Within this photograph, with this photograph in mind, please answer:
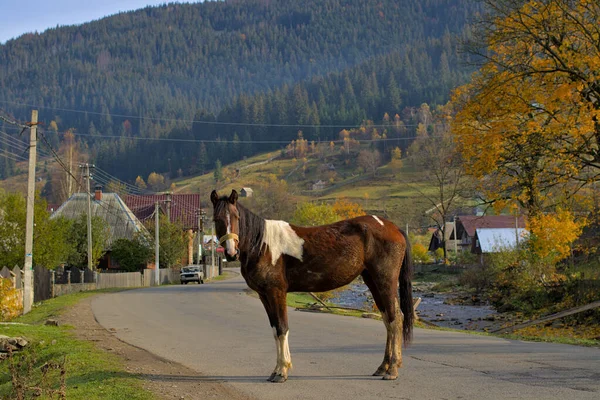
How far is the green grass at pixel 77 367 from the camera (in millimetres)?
9398

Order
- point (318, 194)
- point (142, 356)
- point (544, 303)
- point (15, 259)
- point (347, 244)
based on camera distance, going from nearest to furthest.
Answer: point (347, 244) < point (142, 356) < point (544, 303) < point (15, 259) < point (318, 194)

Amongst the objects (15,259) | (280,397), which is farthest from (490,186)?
(15,259)

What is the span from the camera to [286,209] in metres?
91.3

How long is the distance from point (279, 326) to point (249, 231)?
4.37 ft

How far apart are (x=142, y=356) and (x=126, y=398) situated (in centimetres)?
418

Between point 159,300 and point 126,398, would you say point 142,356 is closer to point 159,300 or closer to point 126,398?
point 126,398

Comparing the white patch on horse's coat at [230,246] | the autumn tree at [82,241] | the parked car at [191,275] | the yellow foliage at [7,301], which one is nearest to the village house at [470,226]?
the parked car at [191,275]

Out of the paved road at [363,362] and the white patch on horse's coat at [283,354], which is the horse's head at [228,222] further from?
the paved road at [363,362]

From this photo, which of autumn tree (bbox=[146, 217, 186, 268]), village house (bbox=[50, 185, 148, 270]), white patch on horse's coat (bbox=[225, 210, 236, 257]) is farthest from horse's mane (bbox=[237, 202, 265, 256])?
village house (bbox=[50, 185, 148, 270])

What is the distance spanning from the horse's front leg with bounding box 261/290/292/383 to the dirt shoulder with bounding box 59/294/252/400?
2.32 ft

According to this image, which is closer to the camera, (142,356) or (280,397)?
(280,397)

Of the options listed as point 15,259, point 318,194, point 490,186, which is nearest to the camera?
point 490,186

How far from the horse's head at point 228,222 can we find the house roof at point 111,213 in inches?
2395

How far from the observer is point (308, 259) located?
975cm
